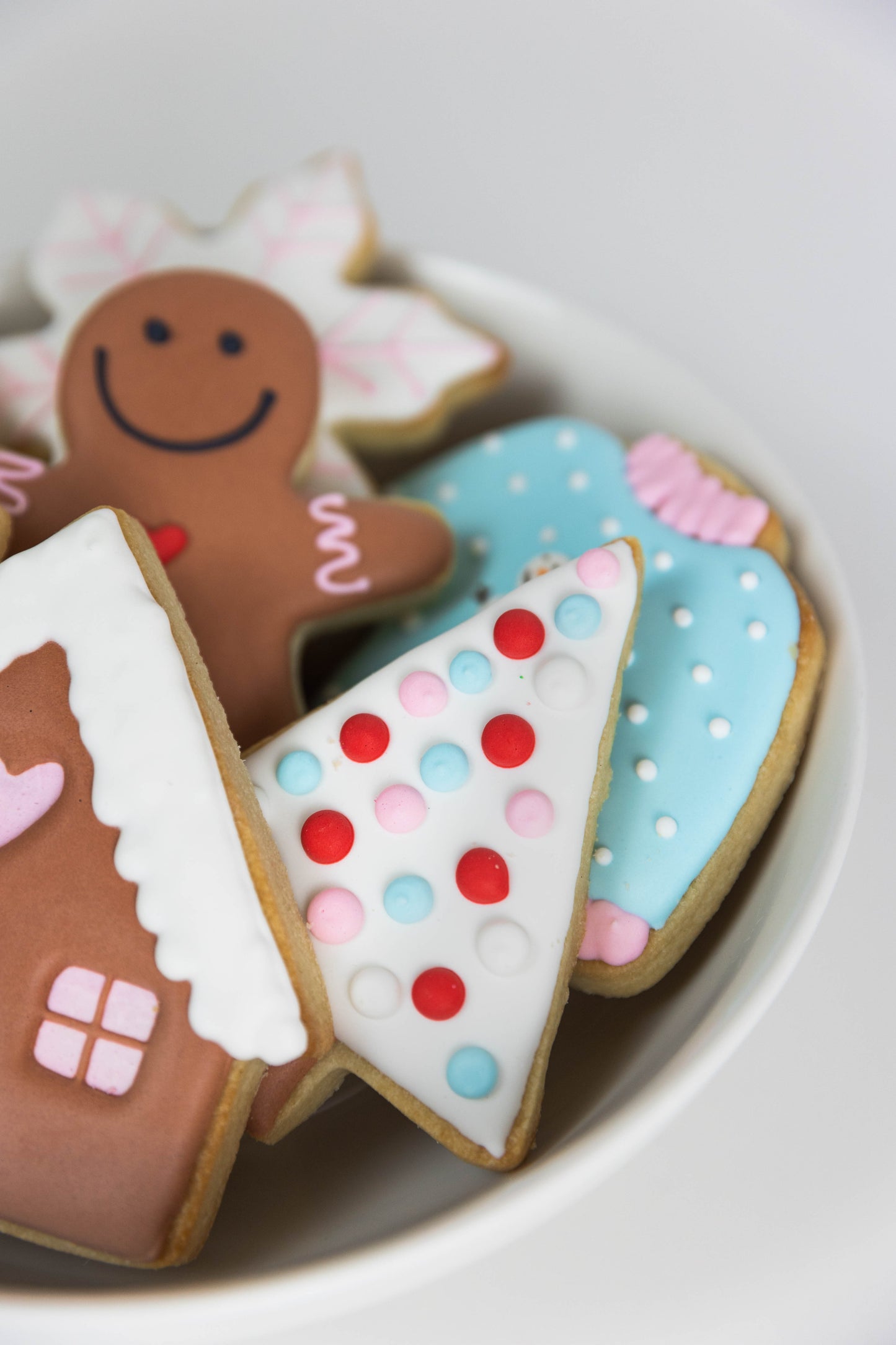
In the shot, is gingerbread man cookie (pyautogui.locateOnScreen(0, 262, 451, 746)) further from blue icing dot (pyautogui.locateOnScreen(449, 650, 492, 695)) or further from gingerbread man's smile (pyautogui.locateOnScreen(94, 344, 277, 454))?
blue icing dot (pyautogui.locateOnScreen(449, 650, 492, 695))

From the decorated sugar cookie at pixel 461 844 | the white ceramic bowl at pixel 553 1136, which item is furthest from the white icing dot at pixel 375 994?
the white ceramic bowl at pixel 553 1136

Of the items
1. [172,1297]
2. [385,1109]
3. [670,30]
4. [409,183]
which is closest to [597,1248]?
[385,1109]

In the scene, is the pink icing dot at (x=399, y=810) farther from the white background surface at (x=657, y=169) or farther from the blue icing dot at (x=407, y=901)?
the white background surface at (x=657, y=169)

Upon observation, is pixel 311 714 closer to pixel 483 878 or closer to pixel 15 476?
pixel 483 878

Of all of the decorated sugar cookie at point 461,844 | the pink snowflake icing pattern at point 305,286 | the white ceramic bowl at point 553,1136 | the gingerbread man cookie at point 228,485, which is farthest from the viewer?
the pink snowflake icing pattern at point 305,286

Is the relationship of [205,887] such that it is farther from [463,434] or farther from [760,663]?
Result: [463,434]

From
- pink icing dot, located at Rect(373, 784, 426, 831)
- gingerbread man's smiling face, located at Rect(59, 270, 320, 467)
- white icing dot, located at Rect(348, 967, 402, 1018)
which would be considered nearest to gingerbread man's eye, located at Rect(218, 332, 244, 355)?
gingerbread man's smiling face, located at Rect(59, 270, 320, 467)

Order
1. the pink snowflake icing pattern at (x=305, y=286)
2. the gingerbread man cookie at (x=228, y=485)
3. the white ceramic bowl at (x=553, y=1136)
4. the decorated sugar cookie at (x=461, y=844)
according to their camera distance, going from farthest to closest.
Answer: the pink snowflake icing pattern at (x=305, y=286) < the gingerbread man cookie at (x=228, y=485) < the decorated sugar cookie at (x=461, y=844) < the white ceramic bowl at (x=553, y=1136)

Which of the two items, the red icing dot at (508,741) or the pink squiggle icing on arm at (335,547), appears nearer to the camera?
the red icing dot at (508,741)
